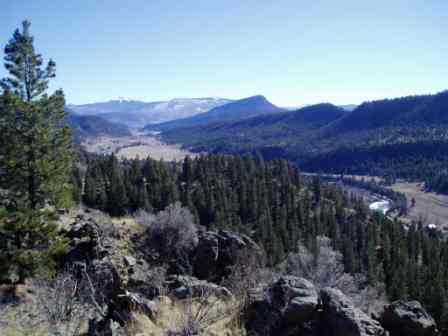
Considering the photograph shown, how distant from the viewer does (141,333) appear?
37.0ft

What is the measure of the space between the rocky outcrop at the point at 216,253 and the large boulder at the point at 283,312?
19.5 m

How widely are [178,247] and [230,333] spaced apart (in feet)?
79.6

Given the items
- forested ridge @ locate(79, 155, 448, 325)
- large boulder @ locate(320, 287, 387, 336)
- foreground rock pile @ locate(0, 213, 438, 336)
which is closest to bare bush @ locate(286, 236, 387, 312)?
foreground rock pile @ locate(0, 213, 438, 336)

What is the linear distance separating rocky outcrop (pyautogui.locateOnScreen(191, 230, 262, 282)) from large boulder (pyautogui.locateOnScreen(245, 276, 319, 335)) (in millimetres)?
19513

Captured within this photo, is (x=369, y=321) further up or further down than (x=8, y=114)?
further down

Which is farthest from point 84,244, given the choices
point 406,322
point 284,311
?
point 406,322

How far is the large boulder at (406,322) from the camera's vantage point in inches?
545

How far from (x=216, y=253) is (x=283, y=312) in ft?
74.1

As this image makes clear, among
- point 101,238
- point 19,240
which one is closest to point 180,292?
point 19,240

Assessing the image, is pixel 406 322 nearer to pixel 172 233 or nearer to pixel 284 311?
pixel 284 311

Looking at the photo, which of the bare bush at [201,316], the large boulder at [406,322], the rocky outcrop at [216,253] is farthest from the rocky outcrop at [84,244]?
the large boulder at [406,322]

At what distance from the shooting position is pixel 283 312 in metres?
11.9

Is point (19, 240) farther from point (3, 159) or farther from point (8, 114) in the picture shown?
point (8, 114)

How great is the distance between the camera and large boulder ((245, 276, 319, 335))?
11.7m
